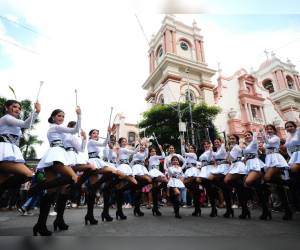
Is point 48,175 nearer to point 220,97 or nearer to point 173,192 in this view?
point 173,192

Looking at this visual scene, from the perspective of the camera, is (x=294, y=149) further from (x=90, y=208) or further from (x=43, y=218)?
(x=43, y=218)

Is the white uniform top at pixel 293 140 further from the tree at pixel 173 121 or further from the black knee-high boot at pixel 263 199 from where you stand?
the tree at pixel 173 121

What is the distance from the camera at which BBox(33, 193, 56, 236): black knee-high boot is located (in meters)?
3.74

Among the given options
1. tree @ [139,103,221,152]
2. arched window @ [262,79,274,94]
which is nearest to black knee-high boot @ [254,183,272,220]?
tree @ [139,103,221,152]

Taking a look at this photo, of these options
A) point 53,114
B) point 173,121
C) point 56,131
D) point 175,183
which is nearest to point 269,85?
point 173,121

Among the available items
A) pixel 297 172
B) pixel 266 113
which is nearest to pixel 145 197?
pixel 297 172

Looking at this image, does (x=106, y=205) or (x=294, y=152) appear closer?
(x=294, y=152)

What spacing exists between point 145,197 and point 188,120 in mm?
13824

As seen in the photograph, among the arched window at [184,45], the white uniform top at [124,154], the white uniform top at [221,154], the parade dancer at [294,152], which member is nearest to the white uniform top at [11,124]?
the white uniform top at [124,154]

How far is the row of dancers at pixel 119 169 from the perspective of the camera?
12.9 feet

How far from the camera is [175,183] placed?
22.3 feet

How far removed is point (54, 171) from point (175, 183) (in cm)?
362

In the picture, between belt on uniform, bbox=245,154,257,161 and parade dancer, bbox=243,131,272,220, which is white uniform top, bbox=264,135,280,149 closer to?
parade dancer, bbox=243,131,272,220

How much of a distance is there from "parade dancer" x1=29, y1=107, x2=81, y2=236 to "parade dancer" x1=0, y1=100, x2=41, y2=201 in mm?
290
